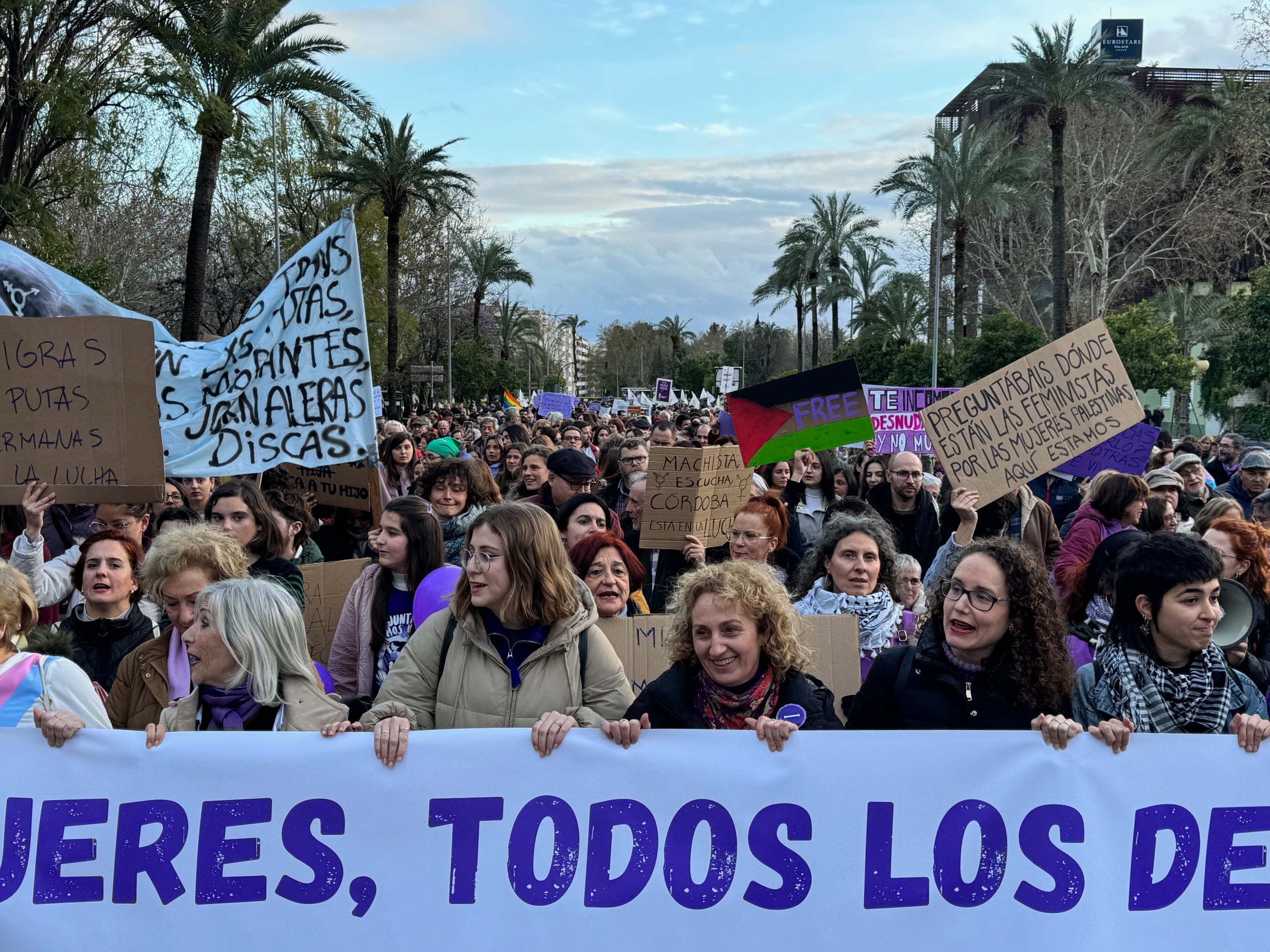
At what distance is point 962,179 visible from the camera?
35.9m

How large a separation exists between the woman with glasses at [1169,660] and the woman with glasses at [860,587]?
4.06 ft

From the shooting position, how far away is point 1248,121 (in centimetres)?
3064

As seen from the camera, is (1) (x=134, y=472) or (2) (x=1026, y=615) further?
(1) (x=134, y=472)

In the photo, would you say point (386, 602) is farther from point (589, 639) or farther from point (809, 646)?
point (809, 646)

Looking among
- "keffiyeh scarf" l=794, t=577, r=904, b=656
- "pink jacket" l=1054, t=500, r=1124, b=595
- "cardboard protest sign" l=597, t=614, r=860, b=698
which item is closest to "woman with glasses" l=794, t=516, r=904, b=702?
"keffiyeh scarf" l=794, t=577, r=904, b=656

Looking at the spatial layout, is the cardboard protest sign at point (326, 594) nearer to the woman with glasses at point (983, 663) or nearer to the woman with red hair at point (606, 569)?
the woman with red hair at point (606, 569)

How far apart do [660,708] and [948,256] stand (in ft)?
152

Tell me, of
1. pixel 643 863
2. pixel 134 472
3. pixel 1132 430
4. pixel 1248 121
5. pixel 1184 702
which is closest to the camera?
pixel 643 863

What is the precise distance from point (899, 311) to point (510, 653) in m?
43.2

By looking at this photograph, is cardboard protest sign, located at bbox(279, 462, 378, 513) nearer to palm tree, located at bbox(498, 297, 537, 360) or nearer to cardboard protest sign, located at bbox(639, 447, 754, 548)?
cardboard protest sign, located at bbox(639, 447, 754, 548)

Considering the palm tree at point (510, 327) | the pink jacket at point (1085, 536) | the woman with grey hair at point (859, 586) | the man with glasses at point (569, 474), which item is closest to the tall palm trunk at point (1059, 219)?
the pink jacket at point (1085, 536)

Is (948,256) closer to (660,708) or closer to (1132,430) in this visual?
(1132,430)

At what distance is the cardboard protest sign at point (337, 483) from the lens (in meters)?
6.96

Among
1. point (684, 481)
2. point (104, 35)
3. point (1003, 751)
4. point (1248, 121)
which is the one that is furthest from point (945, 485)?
point (1248, 121)
